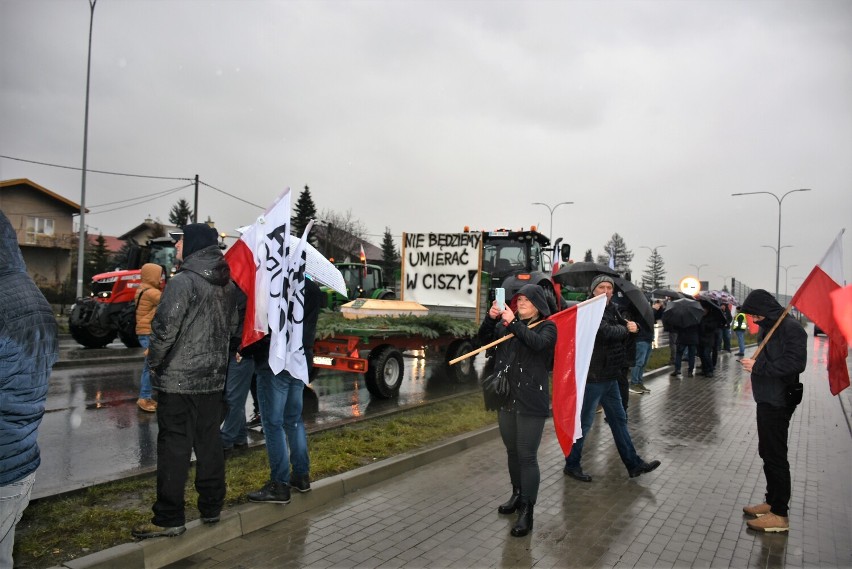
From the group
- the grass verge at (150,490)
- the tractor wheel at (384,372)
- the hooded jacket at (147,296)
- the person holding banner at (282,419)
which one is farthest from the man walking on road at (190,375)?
the tractor wheel at (384,372)

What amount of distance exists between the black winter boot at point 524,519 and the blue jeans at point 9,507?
3.14m

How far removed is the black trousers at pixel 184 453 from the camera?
3979 millimetres

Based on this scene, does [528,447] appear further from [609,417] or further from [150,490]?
[150,490]

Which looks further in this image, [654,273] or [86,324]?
[654,273]

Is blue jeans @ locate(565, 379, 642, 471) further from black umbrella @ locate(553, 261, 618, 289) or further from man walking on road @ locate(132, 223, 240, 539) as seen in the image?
man walking on road @ locate(132, 223, 240, 539)

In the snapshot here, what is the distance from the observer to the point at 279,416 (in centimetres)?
476

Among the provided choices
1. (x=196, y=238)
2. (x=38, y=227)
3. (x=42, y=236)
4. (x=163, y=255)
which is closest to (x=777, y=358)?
(x=196, y=238)

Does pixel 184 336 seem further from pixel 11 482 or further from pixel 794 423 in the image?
pixel 794 423

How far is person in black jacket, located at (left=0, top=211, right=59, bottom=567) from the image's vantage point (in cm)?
278

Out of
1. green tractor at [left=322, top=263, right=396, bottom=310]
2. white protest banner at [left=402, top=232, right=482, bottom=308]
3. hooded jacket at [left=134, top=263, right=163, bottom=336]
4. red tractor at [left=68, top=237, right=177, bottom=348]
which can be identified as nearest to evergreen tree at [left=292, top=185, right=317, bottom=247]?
green tractor at [left=322, top=263, right=396, bottom=310]

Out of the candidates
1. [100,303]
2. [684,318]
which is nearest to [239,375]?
[100,303]

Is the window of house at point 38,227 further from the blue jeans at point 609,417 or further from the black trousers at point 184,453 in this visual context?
the blue jeans at point 609,417

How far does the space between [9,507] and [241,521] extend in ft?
5.91

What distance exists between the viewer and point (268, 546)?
4.22 meters
